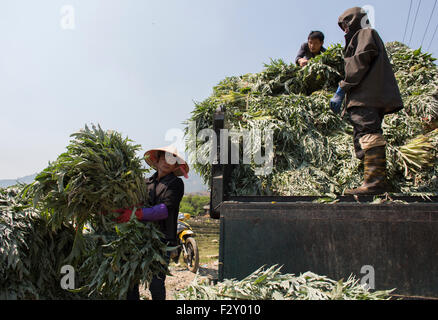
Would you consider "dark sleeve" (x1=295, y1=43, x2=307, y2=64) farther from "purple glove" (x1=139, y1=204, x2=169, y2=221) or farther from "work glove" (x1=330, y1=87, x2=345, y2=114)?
"purple glove" (x1=139, y1=204, x2=169, y2=221)

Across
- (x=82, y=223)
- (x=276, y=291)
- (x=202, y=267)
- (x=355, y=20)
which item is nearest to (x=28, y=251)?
(x=82, y=223)

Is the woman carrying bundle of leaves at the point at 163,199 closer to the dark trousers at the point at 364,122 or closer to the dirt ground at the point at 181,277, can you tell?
the dirt ground at the point at 181,277

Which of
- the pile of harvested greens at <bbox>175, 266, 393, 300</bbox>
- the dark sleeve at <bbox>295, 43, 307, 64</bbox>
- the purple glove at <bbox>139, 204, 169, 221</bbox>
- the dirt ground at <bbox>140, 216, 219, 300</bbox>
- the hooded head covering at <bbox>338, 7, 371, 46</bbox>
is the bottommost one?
the dirt ground at <bbox>140, 216, 219, 300</bbox>

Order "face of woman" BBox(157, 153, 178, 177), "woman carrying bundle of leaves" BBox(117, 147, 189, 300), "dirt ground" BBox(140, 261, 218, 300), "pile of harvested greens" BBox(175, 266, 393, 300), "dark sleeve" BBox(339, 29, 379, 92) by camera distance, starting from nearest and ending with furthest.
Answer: "pile of harvested greens" BBox(175, 266, 393, 300)
"woman carrying bundle of leaves" BBox(117, 147, 189, 300)
"dark sleeve" BBox(339, 29, 379, 92)
"face of woman" BBox(157, 153, 178, 177)
"dirt ground" BBox(140, 261, 218, 300)

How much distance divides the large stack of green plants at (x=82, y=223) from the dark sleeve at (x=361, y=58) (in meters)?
2.10

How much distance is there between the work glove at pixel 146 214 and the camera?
8.02ft

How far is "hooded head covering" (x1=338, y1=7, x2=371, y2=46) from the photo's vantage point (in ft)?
10.0

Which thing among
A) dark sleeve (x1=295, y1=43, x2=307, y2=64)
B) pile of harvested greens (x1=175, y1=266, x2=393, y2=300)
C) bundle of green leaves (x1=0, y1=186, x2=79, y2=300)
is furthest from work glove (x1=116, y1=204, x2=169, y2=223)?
dark sleeve (x1=295, y1=43, x2=307, y2=64)

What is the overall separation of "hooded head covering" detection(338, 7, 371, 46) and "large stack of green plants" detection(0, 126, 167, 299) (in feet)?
7.82

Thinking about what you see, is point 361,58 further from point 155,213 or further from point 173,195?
point 155,213

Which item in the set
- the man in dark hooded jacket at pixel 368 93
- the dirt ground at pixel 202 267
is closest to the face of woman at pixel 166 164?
the dirt ground at pixel 202 267

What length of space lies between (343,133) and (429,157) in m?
0.90

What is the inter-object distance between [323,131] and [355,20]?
50.4 inches

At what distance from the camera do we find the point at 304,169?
11.3 feet
